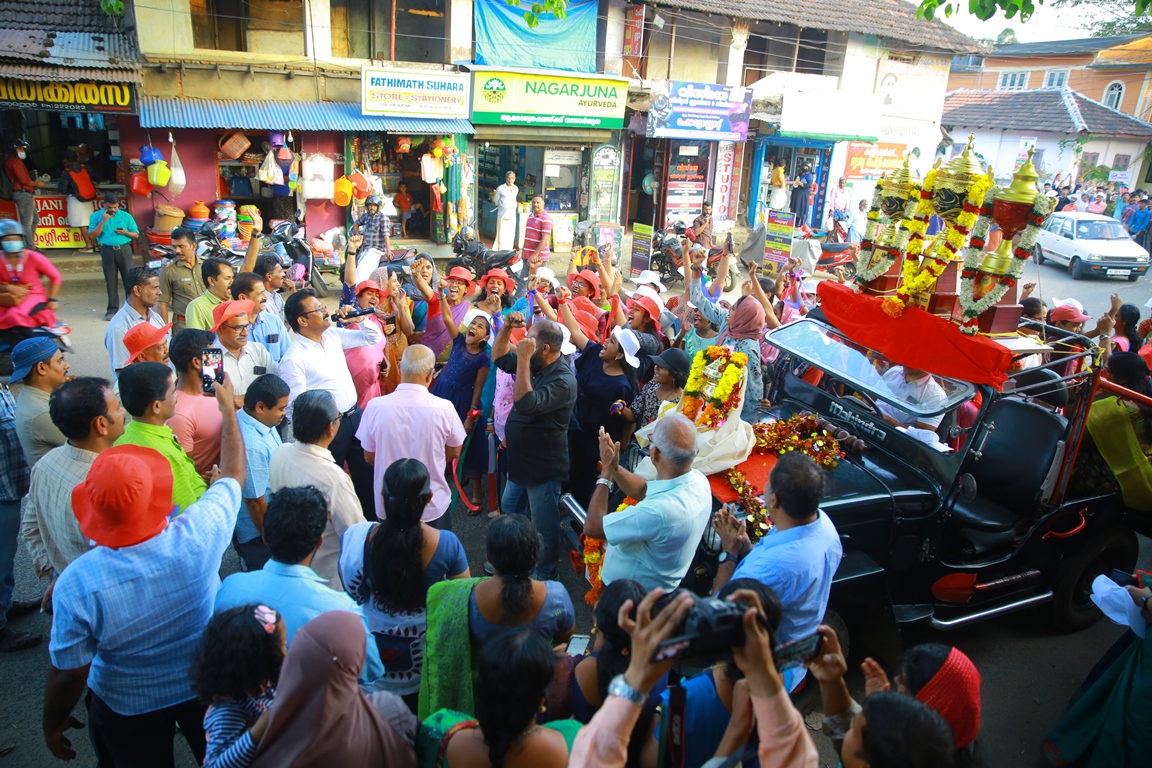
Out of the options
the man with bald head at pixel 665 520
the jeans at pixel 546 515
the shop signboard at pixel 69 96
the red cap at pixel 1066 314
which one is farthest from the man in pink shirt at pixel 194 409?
the shop signboard at pixel 69 96

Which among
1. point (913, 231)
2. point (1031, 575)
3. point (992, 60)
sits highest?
point (992, 60)

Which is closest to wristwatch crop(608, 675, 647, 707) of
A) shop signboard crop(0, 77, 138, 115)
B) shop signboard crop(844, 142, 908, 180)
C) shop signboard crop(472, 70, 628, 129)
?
shop signboard crop(0, 77, 138, 115)

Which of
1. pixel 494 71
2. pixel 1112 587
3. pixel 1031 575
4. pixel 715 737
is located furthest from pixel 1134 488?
pixel 494 71

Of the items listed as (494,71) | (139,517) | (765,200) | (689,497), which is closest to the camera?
(139,517)

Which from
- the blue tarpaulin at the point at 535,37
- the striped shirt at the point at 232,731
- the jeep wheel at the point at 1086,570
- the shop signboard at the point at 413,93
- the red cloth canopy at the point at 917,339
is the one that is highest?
the blue tarpaulin at the point at 535,37

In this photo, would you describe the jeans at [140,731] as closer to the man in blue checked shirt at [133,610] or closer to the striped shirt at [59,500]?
the man in blue checked shirt at [133,610]

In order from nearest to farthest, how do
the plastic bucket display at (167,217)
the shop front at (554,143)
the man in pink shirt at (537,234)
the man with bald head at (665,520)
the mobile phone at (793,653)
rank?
1. the mobile phone at (793,653)
2. the man with bald head at (665,520)
3. the man in pink shirt at (537,234)
4. the plastic bucket display at (167,217)
5. the shop front at (554,143)

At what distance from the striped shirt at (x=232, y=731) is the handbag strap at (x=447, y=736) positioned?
1.82ft

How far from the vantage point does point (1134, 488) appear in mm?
5035

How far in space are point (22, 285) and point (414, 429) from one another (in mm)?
3955

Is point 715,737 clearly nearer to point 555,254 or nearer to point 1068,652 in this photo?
point 1068,652

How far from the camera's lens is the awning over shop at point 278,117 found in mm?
12430

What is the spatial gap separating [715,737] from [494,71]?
15188 mm

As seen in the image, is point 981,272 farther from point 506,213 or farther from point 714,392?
point 506,213
